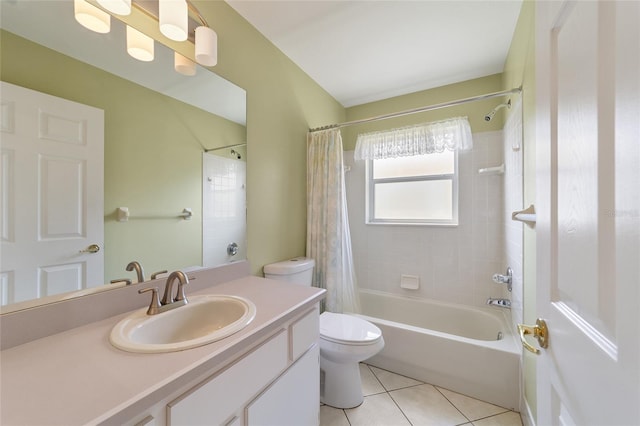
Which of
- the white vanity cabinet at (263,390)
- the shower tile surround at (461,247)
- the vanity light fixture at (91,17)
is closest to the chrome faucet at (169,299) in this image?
the white vanity cabinet at (263,390)

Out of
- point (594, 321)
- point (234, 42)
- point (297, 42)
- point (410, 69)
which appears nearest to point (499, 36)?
point (410, 69)

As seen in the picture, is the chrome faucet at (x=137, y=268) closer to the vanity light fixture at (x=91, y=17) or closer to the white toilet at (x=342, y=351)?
the white toilet at (x=342, y=351)

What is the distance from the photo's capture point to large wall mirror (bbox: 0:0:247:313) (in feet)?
2.47

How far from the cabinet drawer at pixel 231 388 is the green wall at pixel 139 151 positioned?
2.02 feet

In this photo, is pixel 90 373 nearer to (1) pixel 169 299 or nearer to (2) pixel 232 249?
(1) pixel 169 299

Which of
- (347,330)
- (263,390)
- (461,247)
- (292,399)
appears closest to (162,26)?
(263,390)

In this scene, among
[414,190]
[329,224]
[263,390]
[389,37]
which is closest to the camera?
[263,390]

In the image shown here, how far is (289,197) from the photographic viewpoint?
2.00 meters

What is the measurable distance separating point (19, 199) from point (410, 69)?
2.48 m

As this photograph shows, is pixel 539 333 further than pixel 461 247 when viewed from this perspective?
No

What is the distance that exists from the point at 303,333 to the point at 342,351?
1.69 ft

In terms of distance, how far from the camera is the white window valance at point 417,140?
208cm

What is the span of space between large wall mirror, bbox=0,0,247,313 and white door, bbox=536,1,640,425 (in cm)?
138

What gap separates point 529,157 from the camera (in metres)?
1.33
